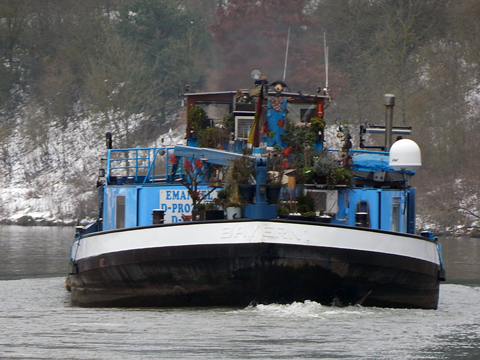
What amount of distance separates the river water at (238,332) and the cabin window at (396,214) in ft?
5.98

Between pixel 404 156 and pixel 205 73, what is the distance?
140 ft

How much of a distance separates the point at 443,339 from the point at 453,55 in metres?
40.4

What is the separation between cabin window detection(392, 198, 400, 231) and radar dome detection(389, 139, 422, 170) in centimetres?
101

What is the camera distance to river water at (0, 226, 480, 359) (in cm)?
1259

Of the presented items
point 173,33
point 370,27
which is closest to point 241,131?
point 370,27

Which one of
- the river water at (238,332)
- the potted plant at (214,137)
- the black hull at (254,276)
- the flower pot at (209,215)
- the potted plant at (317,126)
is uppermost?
the potted plant at (317,126)

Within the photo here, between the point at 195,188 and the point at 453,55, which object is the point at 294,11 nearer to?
the point at 453,55

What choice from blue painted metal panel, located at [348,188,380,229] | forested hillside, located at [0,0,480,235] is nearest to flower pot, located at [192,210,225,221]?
blue painted metal panel, located at [348,188,380,229]

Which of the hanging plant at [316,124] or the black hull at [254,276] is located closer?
the black hull at [254,276]

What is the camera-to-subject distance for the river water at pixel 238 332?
12.6 metres

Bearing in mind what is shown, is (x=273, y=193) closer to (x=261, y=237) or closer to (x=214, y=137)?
(x=261, y=237)

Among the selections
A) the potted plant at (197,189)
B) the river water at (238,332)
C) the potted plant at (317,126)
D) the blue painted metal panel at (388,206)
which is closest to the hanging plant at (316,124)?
the potted plant at (317,126)

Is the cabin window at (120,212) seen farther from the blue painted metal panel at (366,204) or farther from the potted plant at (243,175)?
the blue painted metal panel at (366,204)

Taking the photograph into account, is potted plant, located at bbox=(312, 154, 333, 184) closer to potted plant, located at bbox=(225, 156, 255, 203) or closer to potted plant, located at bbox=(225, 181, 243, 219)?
potted plant, located at bbox=(225, 156, 255, 203)
